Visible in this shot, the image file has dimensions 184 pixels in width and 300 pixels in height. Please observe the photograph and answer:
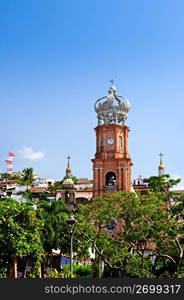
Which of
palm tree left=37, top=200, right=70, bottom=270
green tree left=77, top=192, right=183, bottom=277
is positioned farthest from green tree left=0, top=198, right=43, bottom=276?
palm tree left=37, top=200, right=70, bottom=270

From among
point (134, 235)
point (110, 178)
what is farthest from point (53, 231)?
point (134, 235)

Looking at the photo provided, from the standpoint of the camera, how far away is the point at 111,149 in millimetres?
40469

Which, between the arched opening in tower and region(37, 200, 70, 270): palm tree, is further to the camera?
the arched opening in tower

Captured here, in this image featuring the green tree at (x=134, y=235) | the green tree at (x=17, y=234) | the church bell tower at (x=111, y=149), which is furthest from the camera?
the church bell tower at (x=111, y=149)

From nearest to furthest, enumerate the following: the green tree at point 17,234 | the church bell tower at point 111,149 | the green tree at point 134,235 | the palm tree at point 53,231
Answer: the green tree at point 134,235, the green tree at point 17,234, the palm tree at point 53,231, the church bell tower at point 111,149

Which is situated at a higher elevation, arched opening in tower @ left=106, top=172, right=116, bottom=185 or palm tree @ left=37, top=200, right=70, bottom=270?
arched opening in tower @ left=106, top=172, right=116, bottom=185

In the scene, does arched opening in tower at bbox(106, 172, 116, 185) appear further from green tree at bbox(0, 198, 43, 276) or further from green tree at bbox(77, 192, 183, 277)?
green tree at bbox(0, 198, 43, 276)

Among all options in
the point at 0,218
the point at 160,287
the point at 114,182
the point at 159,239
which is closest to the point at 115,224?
the point at 114,182

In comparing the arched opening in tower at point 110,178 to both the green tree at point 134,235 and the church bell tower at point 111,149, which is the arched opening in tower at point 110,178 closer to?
the church bell tower at point 111,149

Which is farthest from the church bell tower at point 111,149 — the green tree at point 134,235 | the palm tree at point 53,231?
the green tree at point 134,235

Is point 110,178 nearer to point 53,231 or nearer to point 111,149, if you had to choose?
point 111,149

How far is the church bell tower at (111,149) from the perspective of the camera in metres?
39.3

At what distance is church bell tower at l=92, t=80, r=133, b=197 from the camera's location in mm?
39344

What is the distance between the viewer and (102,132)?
40.6 metres
